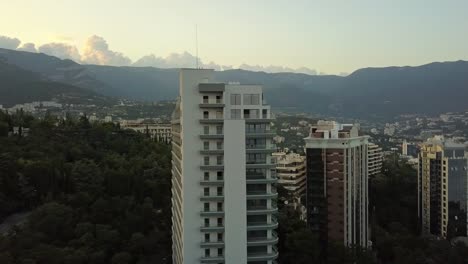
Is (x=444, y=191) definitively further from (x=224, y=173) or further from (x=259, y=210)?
(x=224, y=173)

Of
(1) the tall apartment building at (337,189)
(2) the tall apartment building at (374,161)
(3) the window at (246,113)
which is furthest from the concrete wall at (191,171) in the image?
(2) the tall apartment building at (374,161)

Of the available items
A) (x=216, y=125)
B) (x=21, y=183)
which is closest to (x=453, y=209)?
(x=216, y=125)

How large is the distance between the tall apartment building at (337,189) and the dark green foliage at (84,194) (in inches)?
325

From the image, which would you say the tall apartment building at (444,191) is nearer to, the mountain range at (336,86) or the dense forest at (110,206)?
the dense forest at (110,206)

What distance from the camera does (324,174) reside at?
27141 millimetres

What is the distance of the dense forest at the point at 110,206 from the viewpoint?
20.6 metres

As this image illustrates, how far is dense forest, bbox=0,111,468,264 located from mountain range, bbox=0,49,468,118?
2564 inches

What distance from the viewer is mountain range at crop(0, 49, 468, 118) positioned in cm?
10675

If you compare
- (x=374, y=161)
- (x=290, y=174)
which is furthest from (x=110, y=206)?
(x=374, y=161)

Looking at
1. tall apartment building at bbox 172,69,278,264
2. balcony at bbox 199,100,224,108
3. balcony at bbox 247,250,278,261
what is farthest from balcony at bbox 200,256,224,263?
balcony at bbox 199,100,224,108

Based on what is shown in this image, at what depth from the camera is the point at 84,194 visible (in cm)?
2558

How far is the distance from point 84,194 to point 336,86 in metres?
120

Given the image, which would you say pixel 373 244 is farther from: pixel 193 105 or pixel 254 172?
pixel 193 105

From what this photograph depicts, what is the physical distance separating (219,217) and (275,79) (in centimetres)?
12536
